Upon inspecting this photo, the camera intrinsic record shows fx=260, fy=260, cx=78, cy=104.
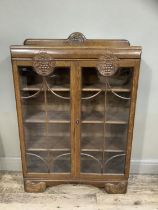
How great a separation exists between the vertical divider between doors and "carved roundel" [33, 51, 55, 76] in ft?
0.40

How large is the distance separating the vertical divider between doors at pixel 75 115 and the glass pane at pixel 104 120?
4 centimetres

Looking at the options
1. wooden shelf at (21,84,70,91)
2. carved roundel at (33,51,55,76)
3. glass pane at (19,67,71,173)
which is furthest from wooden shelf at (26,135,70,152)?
carved roundel at (33,51,55,76)

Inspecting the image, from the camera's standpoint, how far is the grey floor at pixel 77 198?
1.72 m

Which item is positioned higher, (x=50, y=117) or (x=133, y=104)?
(x=133, y=104)

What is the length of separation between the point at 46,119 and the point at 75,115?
0.18m

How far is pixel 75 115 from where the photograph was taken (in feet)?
5.15

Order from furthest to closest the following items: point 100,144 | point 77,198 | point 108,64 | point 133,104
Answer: point 77,198
point 100,144
point 133,104
point 108,64

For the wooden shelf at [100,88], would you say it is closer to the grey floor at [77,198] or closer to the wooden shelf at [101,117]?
the wooden shelf at [101,117]

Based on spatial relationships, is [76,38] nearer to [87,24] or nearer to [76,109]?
[87,24]

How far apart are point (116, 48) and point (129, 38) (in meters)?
0.30

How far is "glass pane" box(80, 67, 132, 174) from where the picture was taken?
1505 millimetres

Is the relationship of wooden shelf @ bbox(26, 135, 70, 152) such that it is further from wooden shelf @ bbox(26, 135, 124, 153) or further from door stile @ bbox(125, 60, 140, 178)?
door stile @ bbox(125, 60, 140, 178)

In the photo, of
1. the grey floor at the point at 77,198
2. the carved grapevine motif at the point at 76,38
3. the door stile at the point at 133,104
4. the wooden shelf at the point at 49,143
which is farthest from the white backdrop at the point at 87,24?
the grey floor at the point at 77,198

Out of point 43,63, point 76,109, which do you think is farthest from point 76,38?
point 76,109
